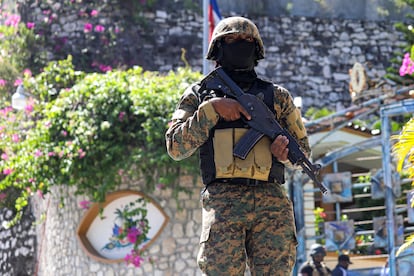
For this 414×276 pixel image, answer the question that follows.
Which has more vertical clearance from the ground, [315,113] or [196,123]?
[315,113]

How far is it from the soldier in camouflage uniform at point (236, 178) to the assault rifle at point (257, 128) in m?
0.04

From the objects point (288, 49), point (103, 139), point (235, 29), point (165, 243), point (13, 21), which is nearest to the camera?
point (235, 29)

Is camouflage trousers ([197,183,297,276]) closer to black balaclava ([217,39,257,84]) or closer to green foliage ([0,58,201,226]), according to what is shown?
black balaclava ([217,39,257,84])

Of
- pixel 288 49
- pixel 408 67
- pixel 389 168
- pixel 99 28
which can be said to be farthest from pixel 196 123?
pixel 288 49

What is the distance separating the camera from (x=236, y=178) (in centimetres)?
432

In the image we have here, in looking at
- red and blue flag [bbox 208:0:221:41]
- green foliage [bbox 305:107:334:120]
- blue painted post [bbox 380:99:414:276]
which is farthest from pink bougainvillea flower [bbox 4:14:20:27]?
blue painted post [bbox 380:99:414:276]

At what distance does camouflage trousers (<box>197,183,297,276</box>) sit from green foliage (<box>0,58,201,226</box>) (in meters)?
5.75

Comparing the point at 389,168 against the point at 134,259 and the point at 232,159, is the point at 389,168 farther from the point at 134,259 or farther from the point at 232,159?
the point at 232,159

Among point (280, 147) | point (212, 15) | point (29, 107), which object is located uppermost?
point (212, 15)

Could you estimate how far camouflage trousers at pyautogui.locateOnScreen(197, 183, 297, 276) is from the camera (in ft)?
13.9

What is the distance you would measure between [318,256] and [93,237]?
108 inches

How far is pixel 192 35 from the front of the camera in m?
17.8

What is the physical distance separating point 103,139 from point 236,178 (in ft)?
20.1

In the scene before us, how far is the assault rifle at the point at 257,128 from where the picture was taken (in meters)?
4.27
